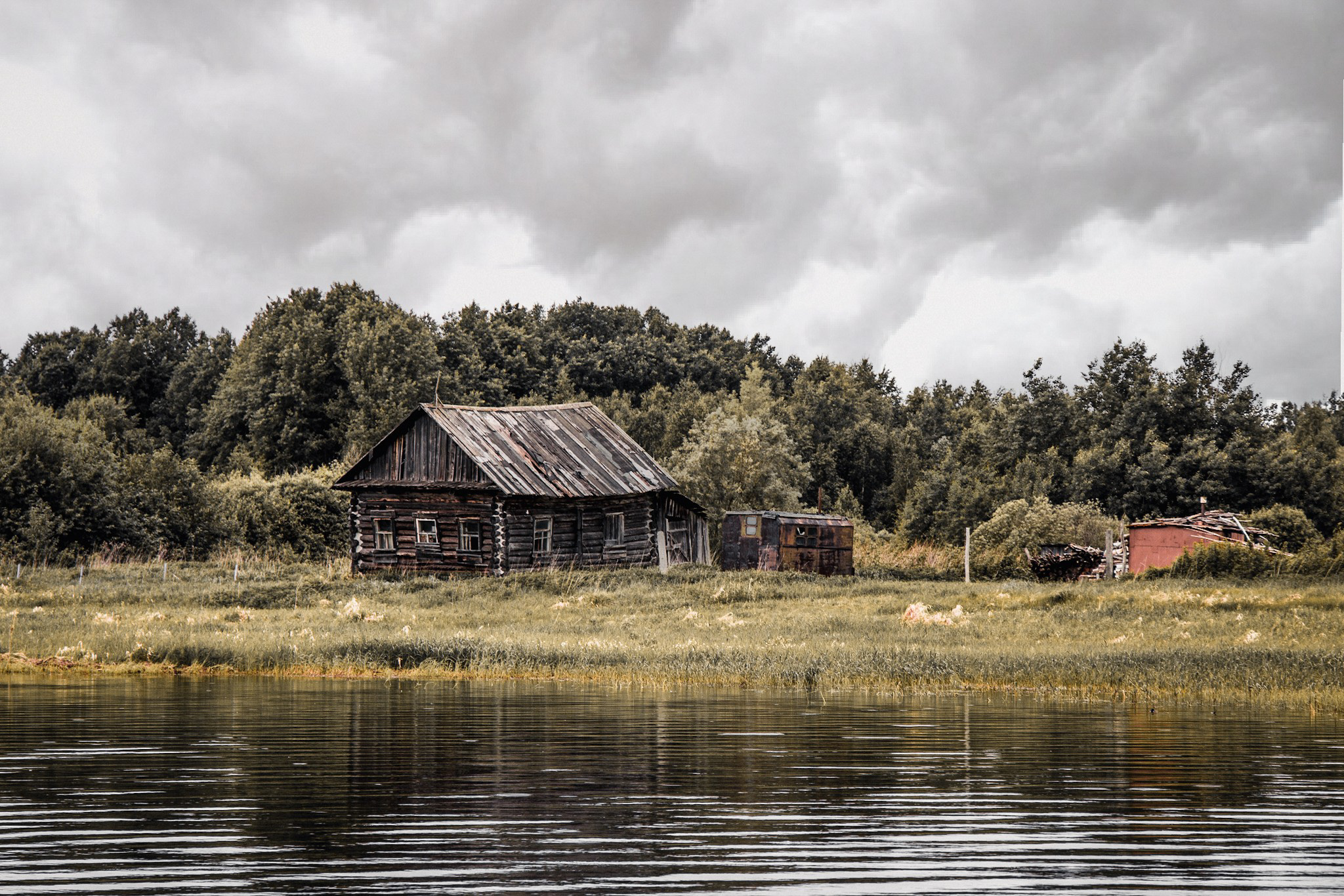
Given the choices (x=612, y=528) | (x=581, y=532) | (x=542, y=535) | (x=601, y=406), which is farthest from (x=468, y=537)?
(x=601, y=406)

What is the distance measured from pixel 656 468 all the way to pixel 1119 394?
30714 mm

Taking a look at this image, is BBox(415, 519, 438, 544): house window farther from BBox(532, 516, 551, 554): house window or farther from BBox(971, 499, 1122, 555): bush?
BBox(971, 499, 1122, 555): bush

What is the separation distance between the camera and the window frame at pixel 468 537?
49594mm

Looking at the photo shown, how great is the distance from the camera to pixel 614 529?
175 feet

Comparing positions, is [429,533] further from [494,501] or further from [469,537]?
[494,501]

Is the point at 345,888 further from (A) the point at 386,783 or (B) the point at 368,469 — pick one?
(B) the point at 368,469

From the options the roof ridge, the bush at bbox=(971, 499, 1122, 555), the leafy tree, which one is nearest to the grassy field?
the roof ridge

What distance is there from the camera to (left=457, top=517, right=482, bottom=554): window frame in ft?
163

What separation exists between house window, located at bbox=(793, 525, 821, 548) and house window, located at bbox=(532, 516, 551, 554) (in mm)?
9600

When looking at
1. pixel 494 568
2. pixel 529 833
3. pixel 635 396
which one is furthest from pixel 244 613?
pixel 635 396

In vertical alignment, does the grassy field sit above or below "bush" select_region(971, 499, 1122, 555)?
below

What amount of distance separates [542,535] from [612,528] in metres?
3.47

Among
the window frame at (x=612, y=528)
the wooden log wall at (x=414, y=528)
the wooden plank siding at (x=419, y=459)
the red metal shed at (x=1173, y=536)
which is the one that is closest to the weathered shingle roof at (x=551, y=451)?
the wooden plank siding at (x=419, y=459)

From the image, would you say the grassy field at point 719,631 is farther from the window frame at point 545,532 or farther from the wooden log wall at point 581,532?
the window frame at point 545,532
